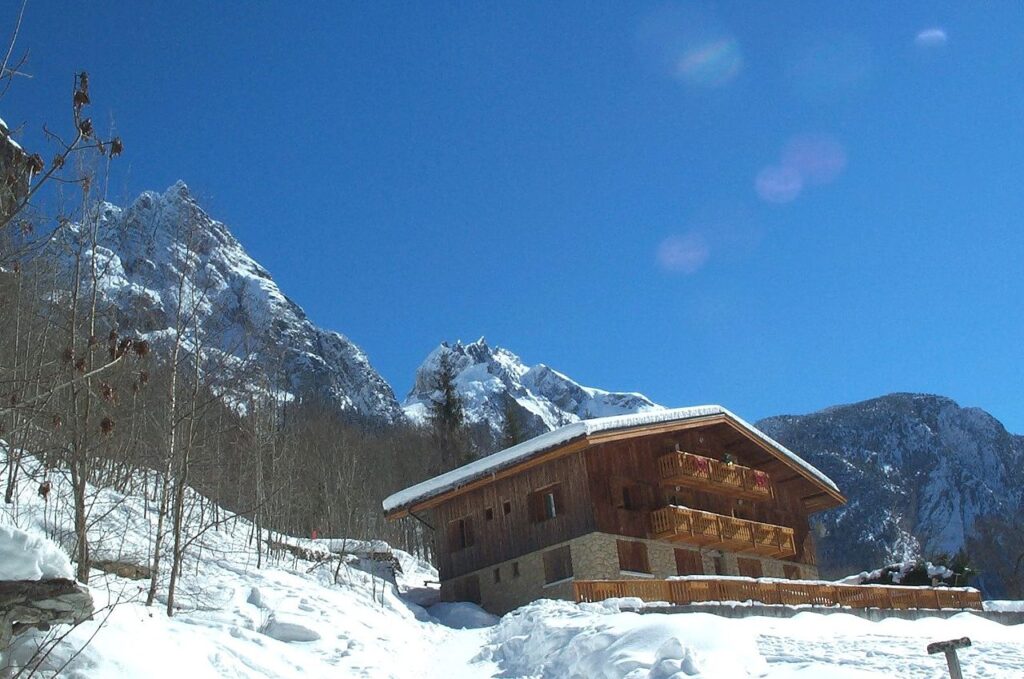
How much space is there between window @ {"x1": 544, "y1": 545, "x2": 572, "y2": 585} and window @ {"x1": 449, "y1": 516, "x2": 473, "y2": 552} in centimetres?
363

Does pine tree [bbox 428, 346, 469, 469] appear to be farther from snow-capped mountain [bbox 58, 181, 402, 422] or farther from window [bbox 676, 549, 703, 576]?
window [bbox 676, 549, 703, 576]

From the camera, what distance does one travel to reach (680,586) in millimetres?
21031

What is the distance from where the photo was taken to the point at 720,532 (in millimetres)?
29578

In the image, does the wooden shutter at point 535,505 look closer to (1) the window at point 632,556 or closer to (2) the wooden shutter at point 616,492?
(2) the wooden shutter at point 616,492

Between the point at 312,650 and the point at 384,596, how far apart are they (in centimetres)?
842

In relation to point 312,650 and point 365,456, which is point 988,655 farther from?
point 365,456

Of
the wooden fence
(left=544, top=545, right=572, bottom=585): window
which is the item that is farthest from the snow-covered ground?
(left=544, top=545, right=572, bottom=585): window

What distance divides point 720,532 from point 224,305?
17.8 m

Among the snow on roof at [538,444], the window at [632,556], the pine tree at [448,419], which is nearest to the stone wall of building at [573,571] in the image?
the window at [632,556]

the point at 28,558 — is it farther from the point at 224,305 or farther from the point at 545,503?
the point at 545,503

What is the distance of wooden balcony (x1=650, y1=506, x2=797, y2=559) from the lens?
1097 inches

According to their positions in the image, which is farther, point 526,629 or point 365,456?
point 365,456

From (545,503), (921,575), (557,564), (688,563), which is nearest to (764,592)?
(557,564)

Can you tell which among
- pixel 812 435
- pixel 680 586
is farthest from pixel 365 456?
pixel 812 435
